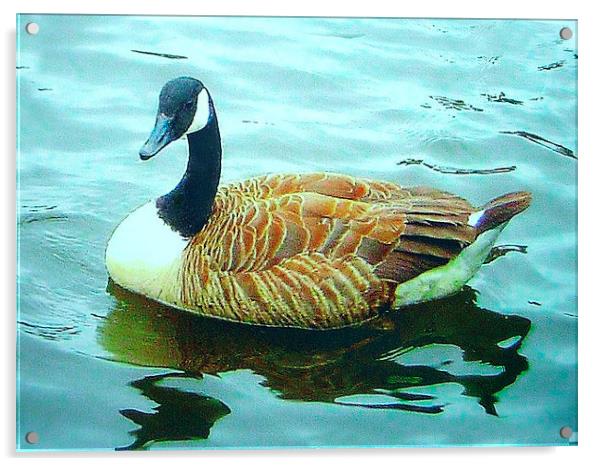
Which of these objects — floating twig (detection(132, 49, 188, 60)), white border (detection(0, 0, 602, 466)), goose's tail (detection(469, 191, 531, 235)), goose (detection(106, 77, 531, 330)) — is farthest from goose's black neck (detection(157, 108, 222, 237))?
goose's tail (detection(469, 191, 531, 235))

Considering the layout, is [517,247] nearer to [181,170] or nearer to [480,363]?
[480,363]

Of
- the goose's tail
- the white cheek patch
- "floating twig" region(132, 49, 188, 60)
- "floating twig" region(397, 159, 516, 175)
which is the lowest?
the goose's tail

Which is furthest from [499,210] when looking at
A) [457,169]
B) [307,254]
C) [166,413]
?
[166,413]

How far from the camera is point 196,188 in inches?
67.9

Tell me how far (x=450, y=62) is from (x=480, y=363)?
0.62 meters

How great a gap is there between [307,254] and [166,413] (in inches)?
16.3

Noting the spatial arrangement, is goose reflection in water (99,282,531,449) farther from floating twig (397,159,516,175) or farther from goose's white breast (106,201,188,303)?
floating twig (397,159,516,175)

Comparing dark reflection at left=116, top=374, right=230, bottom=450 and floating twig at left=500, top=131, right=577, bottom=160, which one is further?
floating twig at left=500, top=131, right=577, bottom=160

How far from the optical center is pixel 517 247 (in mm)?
1797

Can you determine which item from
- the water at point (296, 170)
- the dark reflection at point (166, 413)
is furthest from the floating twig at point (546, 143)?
the dark reflection at point (166, 413)

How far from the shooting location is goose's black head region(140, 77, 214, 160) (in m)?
1.69

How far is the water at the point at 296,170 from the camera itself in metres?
1.70

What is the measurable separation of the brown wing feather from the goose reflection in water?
4 cm
